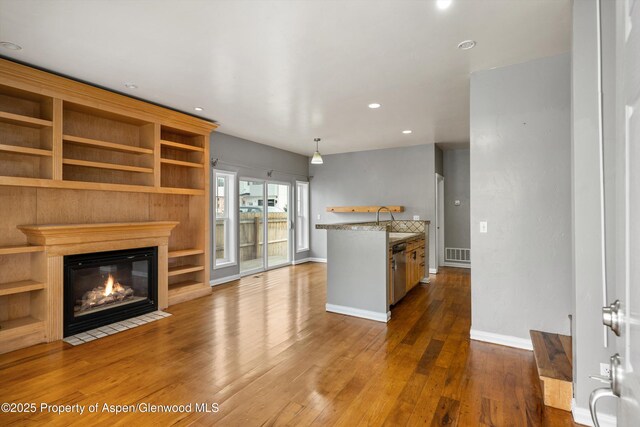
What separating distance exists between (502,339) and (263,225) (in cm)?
495

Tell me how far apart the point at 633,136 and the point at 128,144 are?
16.8ft

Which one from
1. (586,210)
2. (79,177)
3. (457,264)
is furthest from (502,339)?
(79,177)

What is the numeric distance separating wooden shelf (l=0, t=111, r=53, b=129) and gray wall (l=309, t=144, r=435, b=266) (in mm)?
5687

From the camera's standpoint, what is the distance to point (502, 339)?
126 inches

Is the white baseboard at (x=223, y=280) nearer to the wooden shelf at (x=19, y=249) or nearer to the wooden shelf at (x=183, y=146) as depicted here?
the wooden shelf at (x=183, y=146)

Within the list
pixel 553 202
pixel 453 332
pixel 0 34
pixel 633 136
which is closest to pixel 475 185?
pixel 553 202

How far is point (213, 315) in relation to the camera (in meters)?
4.14

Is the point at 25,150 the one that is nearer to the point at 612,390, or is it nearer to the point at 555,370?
the point at 612,390

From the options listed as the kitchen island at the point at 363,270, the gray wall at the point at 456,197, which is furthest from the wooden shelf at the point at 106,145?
the gray wall at the point at 456,197

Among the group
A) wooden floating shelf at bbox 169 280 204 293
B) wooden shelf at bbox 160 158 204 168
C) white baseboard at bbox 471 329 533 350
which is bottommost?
white baseboard at bbox 471 329 533 350

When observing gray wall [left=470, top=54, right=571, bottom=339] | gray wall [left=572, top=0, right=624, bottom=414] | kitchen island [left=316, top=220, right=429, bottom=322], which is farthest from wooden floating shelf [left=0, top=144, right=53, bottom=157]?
gray wall [left=572, top=0, right=624, bottom=414]

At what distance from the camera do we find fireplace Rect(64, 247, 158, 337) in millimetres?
3525

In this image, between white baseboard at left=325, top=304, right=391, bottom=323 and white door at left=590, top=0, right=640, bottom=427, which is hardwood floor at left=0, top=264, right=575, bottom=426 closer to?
white baseboard at left=325, top=304, right=391, bottom=323

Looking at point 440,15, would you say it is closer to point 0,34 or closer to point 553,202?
point 553,202
